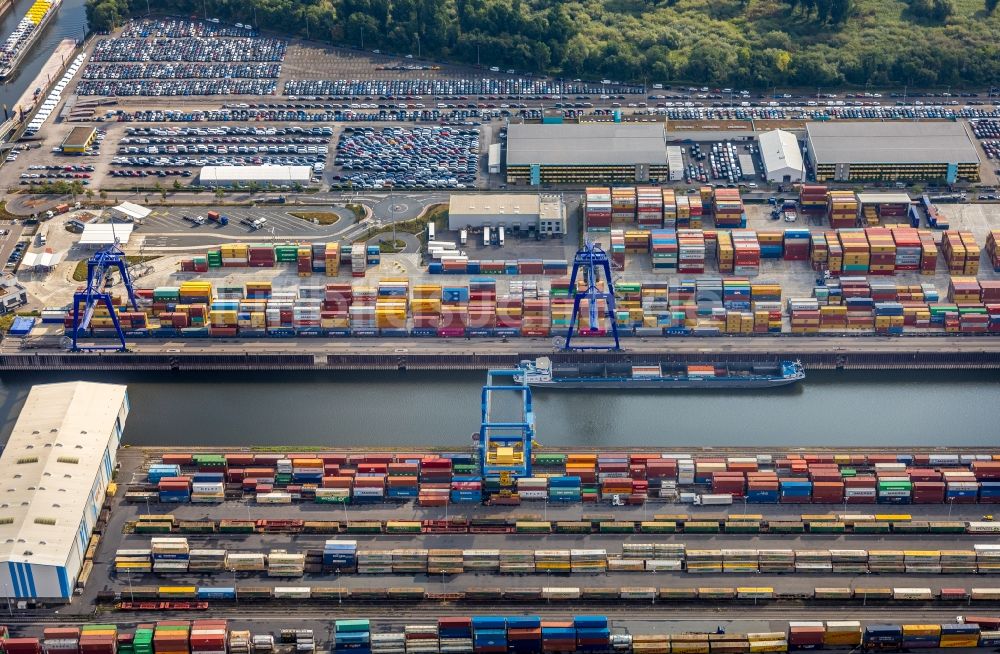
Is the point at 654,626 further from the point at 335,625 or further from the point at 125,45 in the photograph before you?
the point at 125,45

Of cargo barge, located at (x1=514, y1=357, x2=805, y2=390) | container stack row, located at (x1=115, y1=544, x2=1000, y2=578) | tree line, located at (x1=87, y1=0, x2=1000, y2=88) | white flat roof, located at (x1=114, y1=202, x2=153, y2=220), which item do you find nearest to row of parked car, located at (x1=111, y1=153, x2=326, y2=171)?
white flat roof, located at (x1=114, y1=202, x2=153, y2=220)

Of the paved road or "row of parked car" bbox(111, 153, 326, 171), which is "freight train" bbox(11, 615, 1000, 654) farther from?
"row of parked car" bbox(111, 153, 326, 171)

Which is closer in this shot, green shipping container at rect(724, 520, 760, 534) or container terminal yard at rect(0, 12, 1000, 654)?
container terminal yard at rect(0, 12, 1000, 654)

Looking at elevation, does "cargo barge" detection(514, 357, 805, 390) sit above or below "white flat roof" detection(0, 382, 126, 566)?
below

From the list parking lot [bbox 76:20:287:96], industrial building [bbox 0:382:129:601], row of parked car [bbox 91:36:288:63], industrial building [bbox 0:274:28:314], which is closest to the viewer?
industrial building [bbox 0:382:129:601]

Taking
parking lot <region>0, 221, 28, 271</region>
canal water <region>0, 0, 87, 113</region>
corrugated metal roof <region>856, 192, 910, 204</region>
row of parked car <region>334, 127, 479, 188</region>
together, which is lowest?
canal water <region>0, 0, 87, 113</region>

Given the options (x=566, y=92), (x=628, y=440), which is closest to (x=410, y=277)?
(x=628, y=440)
